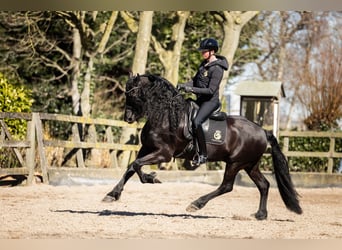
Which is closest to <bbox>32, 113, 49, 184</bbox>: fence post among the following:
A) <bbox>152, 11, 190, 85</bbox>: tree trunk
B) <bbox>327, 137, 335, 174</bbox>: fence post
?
<bbox>152, 11, 190, 85</bbox>: tree trunk

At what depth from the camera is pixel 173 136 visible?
6.88m

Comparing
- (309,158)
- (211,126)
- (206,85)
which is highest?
(206,85)

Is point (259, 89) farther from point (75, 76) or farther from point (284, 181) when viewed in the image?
point (284, 181)

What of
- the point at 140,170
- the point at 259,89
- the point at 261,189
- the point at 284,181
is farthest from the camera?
the point at 259,89

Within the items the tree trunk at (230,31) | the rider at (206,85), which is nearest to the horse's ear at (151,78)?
the rider at (206,85)

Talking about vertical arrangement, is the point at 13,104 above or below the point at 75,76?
below

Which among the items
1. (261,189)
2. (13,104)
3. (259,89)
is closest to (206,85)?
(261,189)

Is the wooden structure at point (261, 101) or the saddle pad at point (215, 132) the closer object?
the saddle pad at point (215, 132)

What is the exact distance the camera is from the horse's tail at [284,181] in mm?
7266

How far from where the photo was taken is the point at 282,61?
19.5 m

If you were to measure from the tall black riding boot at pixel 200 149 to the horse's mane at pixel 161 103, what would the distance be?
21cm

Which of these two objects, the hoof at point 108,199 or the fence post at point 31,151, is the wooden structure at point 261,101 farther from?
the hoof at point 108,199

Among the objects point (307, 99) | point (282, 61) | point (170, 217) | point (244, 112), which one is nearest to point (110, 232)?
point (170, 217)

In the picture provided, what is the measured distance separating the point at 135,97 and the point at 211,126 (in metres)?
0.76
